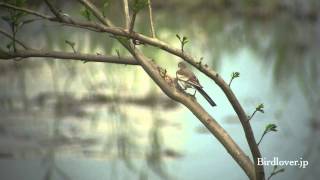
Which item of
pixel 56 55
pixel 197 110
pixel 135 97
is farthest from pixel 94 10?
pixel 135 97

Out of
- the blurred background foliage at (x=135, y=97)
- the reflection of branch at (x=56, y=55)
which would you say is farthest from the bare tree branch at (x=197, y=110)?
the blurred background foliage at (x=135, y=97)

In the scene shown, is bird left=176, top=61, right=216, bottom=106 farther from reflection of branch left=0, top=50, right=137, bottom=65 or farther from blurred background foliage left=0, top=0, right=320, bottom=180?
blurred background foliage left=0, top=0, right=320, bottom=180

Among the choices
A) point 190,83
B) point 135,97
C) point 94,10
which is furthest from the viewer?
point 135,97

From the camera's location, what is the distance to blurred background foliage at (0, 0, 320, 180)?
1648 millimetres

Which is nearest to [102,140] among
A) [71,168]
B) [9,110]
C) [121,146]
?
[121,146]

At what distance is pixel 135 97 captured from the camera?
202cm

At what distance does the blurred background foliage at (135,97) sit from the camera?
1.65m

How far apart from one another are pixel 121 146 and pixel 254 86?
23.0 inches

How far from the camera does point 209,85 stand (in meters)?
1.95

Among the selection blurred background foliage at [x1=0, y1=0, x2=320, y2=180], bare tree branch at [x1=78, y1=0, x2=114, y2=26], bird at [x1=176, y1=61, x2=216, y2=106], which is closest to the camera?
bare tree branch at [x1=78, y1=0, x2=114, y2=26]

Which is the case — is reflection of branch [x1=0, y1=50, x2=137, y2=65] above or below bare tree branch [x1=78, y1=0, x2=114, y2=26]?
below

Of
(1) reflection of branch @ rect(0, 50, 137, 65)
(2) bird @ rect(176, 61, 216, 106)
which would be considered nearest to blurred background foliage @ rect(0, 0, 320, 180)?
(2) bird @ rect(176, 61, 216, 106)

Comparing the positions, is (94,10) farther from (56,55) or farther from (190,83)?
(190,83)

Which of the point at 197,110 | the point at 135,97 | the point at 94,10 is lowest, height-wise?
the point at 197,110
